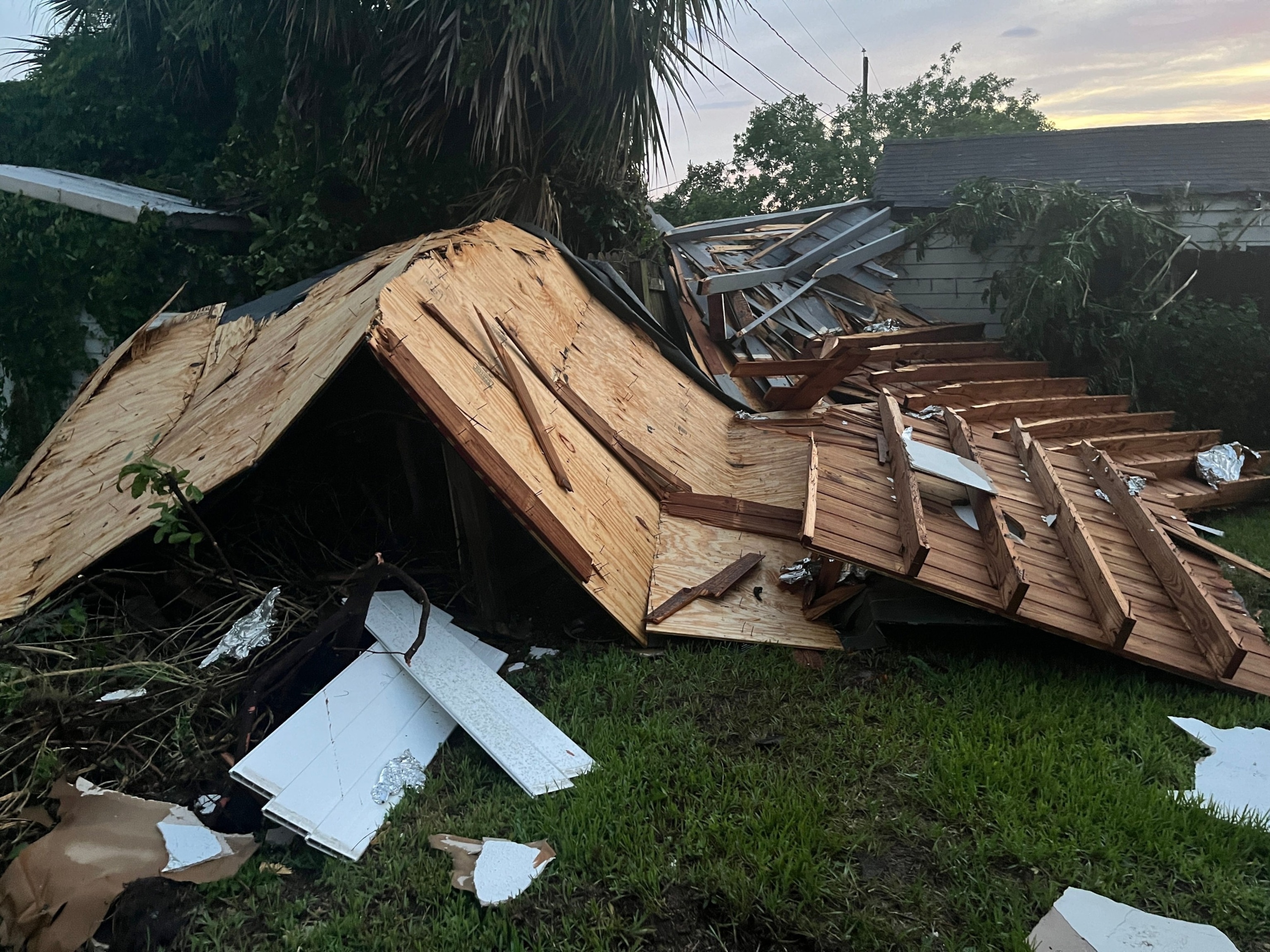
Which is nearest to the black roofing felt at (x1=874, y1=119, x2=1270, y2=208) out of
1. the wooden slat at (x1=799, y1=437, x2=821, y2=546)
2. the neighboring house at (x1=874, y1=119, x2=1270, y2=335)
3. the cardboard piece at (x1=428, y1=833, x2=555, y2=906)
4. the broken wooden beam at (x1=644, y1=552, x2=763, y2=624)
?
the neighboring house at (x1=874, y1=119, x2=1270, y2=335)

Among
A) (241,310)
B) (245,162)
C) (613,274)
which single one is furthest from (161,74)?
(613,274)

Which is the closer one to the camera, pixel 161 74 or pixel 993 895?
pixel 993 895

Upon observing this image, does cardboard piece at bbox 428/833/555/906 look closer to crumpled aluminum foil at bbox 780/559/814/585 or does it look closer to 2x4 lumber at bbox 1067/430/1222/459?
crumpled aluminum foil at bbox 780/559/814/585

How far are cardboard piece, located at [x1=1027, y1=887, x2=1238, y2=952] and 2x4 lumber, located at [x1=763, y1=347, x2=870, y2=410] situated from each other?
4.68 meters

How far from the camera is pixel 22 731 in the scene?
10.3 feet

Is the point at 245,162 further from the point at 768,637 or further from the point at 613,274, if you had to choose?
the point at 768,637

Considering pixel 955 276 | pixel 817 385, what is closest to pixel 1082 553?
pixel 817 385

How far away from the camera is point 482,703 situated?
11.5ft

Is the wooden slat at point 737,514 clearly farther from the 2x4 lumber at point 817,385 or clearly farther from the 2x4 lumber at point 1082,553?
the 2x4 lumber at point 817,385

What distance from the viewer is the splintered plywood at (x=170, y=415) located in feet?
12.5

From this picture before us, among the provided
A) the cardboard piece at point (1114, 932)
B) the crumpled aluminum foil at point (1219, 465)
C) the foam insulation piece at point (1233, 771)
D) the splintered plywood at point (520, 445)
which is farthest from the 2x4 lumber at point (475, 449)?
the crumpled aluminum foil at point (1219, 465)

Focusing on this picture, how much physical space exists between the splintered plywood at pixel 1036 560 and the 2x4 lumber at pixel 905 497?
0.05 m

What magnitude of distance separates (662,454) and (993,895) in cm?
325

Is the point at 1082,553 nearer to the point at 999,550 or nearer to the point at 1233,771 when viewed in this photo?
the point at 999,550
